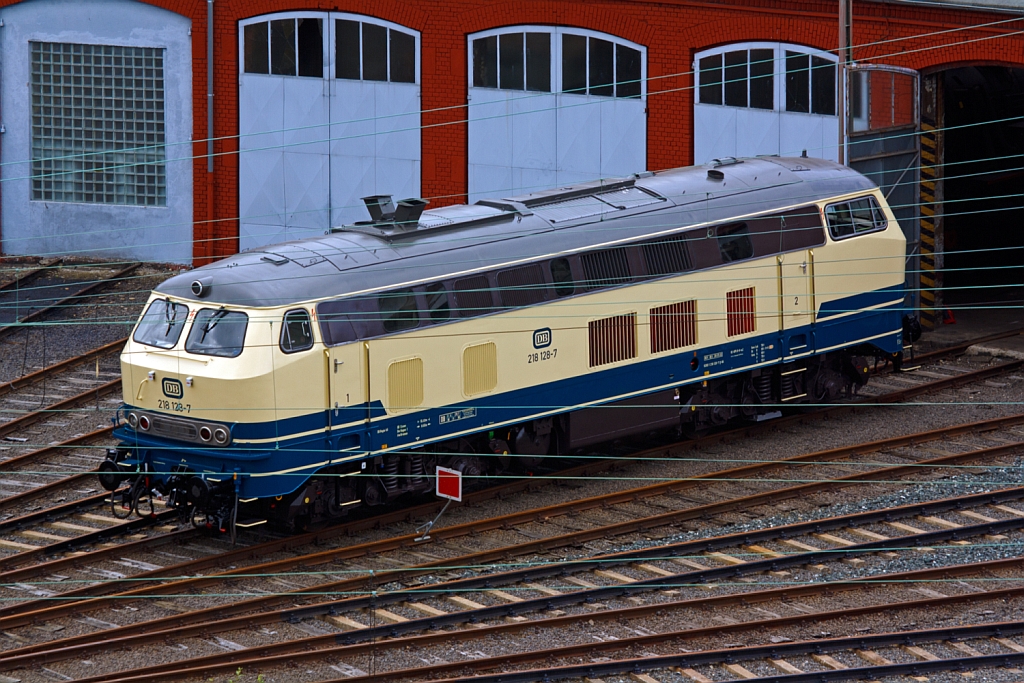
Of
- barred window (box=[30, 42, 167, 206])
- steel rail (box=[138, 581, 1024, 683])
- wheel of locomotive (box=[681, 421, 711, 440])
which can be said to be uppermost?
barred window (box=[30, 42, 167, 206])

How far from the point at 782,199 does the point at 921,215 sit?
22.6 ft

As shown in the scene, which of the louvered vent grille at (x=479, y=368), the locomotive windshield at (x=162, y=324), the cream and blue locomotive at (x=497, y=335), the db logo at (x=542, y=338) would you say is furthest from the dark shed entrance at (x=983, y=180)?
the locomotive windshield at (x=162, y=324)

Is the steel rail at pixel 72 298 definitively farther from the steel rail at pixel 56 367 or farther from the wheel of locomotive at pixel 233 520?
the wheel of locomotive at pixel 233 520

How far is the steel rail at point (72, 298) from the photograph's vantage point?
86.0 ft

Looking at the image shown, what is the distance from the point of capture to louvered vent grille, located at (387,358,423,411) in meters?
16.9

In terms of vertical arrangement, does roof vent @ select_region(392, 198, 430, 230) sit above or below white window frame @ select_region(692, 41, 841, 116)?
below

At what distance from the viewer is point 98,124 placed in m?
29.6

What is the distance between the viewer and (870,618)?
14633mm

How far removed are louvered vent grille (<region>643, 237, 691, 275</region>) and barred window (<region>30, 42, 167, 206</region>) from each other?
13731mm

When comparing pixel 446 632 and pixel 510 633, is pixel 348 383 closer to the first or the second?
pixel 446 632

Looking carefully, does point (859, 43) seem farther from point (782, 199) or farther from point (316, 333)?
point (316, 333)

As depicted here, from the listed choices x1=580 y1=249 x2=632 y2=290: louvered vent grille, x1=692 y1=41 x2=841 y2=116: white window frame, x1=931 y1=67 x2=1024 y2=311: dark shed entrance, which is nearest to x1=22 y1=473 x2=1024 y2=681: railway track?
x1=580 y1=249 x2=632 y2=290: louvered vent grille

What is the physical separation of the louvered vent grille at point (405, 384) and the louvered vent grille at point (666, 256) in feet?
12.0

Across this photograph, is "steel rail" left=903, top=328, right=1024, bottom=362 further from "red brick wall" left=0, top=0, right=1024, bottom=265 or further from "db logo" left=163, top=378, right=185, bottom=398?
"db logo" left=163, top=378, right=185, bottom=398
